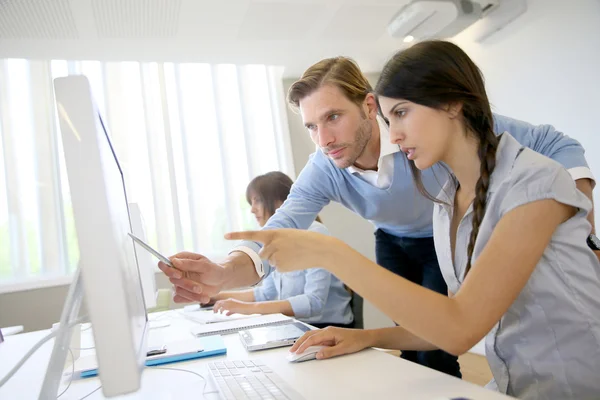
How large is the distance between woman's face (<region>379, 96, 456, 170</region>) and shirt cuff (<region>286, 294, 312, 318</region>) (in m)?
1.02

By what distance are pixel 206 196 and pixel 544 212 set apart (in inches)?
127

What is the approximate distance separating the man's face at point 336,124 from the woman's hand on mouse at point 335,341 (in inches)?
29.8

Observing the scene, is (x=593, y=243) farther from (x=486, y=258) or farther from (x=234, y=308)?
(x=234, y=308)

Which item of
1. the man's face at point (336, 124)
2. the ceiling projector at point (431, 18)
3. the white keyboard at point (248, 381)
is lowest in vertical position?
the white keyboard at point (248, 381)

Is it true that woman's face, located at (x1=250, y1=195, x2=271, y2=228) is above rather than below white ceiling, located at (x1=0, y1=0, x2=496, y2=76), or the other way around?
below

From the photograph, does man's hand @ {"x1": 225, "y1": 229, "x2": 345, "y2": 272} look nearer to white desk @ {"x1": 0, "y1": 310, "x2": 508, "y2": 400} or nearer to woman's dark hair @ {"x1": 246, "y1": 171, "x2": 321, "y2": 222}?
white desk @ {"x1": 0, "y1": 310, "x2": 508, "y2": 400}

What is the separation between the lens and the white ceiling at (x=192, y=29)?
109 inches

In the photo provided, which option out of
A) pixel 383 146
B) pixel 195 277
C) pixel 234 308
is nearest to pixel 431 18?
pixel 383 146

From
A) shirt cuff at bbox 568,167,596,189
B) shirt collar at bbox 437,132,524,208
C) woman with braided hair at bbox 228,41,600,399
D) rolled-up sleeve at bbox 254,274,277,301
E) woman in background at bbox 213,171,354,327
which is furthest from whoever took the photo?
Answer: rolled-up sleeve at bbox 254,274,277,301

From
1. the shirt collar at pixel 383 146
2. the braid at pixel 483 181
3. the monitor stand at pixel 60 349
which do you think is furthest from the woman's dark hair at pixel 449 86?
the monitor stand at pixel 60 349

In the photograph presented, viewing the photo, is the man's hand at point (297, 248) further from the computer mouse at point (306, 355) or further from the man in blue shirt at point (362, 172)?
the man in blue shirt at point (362, 172)

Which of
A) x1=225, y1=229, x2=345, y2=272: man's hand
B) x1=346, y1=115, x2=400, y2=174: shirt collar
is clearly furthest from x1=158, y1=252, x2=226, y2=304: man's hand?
x1=346, y1=115, x2=400, y2=174: shirt collar

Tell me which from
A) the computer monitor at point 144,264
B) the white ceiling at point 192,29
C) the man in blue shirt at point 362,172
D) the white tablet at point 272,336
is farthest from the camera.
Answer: the white ceiling at point 192,29

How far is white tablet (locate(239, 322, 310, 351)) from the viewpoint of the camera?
114cm
